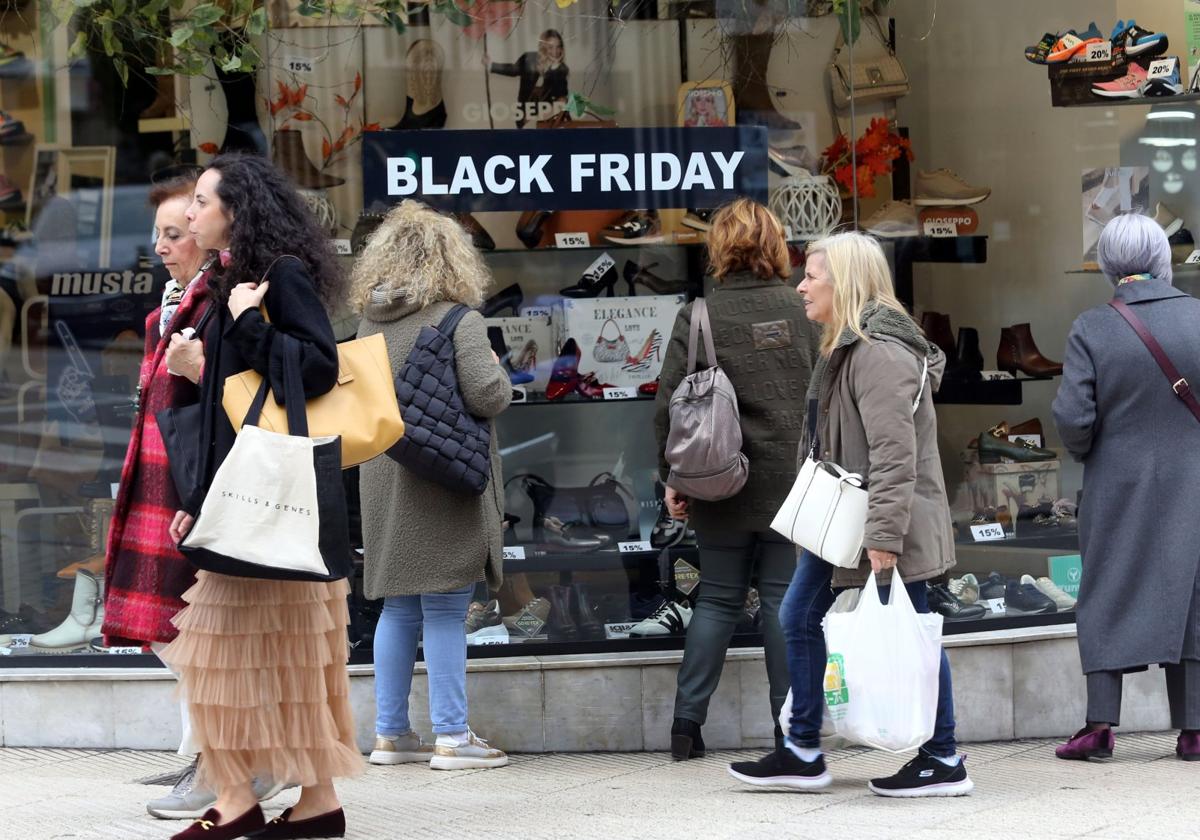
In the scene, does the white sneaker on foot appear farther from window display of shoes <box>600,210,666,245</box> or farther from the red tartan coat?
window display of shoes <box>600,210,666,245</box>

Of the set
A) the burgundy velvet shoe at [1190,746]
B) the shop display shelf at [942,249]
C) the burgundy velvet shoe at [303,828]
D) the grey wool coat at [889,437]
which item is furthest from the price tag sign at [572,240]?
the burgundy velvet shoe at [1190,746]

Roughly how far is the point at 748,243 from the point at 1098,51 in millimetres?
2343

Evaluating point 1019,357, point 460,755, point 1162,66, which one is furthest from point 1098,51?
point 460,755

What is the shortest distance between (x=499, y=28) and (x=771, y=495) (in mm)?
2294

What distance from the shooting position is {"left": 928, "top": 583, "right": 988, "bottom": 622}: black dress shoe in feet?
21.4

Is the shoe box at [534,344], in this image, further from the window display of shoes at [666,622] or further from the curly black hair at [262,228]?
the curly black hair at [262,228]

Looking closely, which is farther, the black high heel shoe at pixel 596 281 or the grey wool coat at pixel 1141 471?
the black high heel shoe at pixel 596 281

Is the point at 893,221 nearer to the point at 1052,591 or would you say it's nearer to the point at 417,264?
the point at 1052,591

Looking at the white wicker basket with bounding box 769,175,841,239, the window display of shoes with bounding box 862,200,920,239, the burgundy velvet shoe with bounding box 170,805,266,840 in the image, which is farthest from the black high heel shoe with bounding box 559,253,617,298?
the burgundy velvet shoe with bounding box 170,805,266,840

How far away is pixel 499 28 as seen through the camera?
6711 mm

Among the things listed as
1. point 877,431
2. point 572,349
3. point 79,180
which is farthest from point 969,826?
point 79,180

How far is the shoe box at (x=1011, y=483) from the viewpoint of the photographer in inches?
278

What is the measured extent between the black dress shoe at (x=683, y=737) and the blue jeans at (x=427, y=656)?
29.8 inches

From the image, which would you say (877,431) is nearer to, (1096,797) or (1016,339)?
(1096,797)
